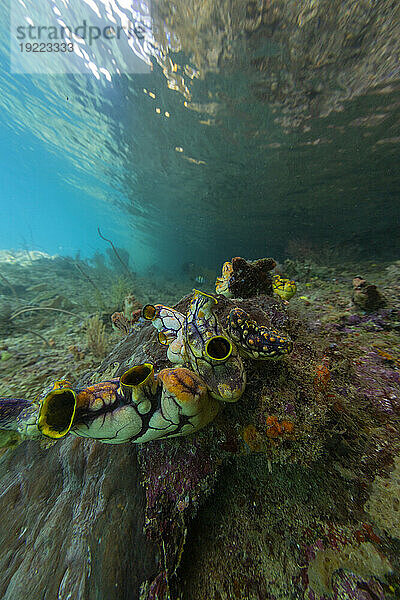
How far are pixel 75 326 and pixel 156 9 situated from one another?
31.5 feet

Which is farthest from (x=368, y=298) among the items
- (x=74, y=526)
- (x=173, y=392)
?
(x=74, y=526)

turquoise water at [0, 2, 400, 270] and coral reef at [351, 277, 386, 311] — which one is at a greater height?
turquoise water at [0, 2, 400, 270]

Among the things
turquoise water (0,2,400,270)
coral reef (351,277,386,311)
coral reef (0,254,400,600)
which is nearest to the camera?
coral reef (0,254,400,600)

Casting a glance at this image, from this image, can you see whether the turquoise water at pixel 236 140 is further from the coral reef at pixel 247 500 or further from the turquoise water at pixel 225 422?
the coral reef at pixel 247 500

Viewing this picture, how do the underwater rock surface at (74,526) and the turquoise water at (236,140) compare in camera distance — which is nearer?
→ the underwater rock surface at (74,526)

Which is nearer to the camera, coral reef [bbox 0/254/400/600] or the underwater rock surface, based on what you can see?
coral reef [bbox 0/254/400/600]

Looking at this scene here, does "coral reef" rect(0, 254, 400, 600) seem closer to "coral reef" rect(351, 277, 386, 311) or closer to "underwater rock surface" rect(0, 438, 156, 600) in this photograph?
"underwater rock surface" rect(0, 438, 156, 600)

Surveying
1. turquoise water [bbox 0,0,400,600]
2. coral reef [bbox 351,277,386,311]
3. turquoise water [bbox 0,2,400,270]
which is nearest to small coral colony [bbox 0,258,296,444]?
turquoise water [bbox 0,0,400,600]

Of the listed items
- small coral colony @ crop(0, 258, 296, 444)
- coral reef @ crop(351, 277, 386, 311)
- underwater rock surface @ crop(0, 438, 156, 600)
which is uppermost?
coral reef @ crop(351, 277, 386, 311)

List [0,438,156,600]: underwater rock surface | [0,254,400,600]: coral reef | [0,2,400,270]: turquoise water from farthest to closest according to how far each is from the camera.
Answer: [0,2,400,270]: turquoise water → [0,438,156,600]: underwater rock surface → [0,254,400,600]: coral reef

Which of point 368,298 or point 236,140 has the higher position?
point 236,140

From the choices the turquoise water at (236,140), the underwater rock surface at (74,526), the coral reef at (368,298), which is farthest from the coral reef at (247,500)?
the turquoise water at (236,140)

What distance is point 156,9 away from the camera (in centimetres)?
619

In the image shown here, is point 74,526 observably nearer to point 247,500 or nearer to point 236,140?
point 247,500
